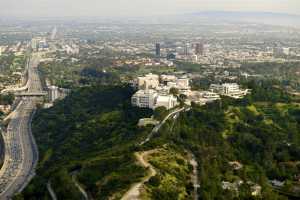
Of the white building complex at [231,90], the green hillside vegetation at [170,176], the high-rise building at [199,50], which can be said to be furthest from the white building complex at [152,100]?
A: the high-rise building at [199,50]

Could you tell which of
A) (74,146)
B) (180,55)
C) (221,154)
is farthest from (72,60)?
(221,154)

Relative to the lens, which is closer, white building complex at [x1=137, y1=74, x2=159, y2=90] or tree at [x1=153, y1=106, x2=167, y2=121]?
tree at [x1=153, y1=106, x2=167, y2=121]

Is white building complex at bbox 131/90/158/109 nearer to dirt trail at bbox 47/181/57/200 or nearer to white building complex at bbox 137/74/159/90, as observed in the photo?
white building complex at bbox 137/74/159/90

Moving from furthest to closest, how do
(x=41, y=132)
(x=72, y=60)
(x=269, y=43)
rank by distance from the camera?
(x=269, y=43), (x=72, y=60), (x=41, y=132)

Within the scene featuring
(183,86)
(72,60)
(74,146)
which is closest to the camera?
(74,146)

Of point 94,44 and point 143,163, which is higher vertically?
point 143,163

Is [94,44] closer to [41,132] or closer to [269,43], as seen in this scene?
[269,43]

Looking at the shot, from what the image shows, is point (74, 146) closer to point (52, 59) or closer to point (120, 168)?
point (120, 168)

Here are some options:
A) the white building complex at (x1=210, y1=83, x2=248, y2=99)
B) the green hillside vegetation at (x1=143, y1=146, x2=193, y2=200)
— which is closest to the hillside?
the green hillside vegetation at (x1=143, y1=146, x2=193, y2=200)

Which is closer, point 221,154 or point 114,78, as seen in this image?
point 221,154
